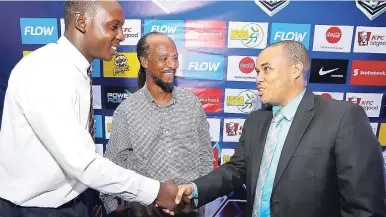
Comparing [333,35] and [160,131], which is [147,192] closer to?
[160,131]

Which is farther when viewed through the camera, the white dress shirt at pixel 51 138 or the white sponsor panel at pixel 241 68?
the white sponsor panel at pixel 241 68

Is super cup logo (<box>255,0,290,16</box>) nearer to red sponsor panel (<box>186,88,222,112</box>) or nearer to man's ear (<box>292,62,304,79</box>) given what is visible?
red sponsor panel (<box>186,88,222,112</box>)

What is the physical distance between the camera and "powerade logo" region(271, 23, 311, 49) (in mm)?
3174

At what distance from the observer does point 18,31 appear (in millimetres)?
3279

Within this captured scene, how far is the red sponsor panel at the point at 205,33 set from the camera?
3.20 meters

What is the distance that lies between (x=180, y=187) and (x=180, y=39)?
5.35ft

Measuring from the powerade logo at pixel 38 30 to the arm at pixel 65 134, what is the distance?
1.98 meters

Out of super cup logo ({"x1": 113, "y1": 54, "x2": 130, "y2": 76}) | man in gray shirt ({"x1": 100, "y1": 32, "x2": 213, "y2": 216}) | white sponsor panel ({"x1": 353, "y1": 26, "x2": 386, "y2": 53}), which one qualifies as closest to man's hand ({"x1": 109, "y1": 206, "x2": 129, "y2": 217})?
man in gray shirt ({"x1": 100, "y1": 32, "x2": 213, "y2": 216})

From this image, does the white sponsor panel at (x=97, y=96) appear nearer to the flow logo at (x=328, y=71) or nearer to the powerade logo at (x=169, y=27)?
the powerade logo at (x=169, y=27)

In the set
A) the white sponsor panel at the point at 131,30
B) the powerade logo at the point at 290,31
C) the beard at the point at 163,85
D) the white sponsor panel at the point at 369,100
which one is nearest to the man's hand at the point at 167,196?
the beard at the point at 163,85

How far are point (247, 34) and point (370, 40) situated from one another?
4.02 ft

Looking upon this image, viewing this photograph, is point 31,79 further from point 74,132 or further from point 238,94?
point 238,94

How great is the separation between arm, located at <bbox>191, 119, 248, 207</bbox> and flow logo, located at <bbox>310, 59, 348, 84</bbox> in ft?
5.22

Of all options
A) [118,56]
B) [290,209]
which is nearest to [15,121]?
[290,209]
